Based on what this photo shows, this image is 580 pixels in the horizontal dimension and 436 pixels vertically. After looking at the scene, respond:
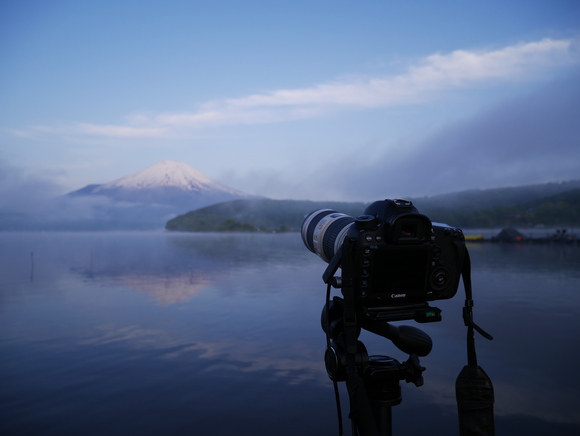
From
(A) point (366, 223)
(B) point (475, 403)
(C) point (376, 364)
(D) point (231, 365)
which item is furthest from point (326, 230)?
(D) point (231, 365)

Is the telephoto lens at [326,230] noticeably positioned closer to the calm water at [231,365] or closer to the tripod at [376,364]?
the tripod at [376,364]

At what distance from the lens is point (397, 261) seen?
2.36m

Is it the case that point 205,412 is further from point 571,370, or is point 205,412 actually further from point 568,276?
point 568,276

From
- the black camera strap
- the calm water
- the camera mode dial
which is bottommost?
the calm water

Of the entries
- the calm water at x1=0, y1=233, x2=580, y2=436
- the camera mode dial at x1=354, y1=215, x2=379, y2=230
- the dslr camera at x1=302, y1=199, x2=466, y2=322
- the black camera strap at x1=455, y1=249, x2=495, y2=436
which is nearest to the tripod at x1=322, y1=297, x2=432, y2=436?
the dslr camera at x1=302, y1=199, x2=466, y2=322

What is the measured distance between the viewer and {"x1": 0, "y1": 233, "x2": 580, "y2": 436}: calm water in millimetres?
5277

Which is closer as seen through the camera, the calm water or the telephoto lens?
the telephoto lens

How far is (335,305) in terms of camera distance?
2590mm

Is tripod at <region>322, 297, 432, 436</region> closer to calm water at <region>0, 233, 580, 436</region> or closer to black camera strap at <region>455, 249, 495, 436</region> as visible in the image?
black camera strap at <region>455, 249, 495, 436</region>

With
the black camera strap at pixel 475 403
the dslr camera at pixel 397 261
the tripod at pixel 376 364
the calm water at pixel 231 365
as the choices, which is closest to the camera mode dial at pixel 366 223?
the dslr camera at pixel 397 261

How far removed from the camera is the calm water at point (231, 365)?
5.28 m

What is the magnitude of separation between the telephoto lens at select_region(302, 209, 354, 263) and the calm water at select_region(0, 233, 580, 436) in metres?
2.65

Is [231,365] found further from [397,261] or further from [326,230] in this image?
[397,261]

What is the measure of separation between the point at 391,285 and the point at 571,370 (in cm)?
621
